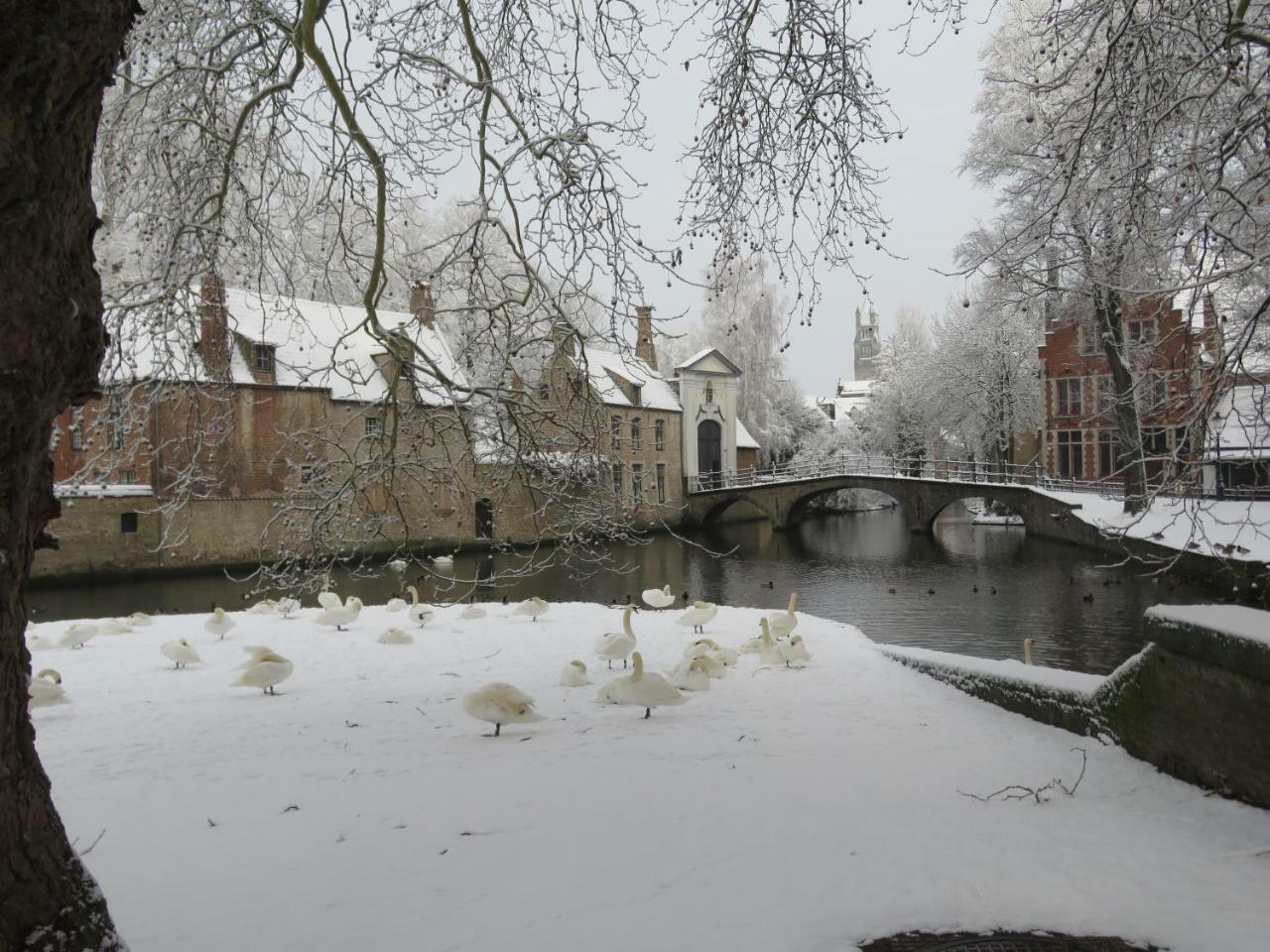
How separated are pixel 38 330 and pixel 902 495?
32035 mm

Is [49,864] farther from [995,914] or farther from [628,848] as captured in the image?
[995,914]

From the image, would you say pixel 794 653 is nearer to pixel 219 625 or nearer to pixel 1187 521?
pixel 219 625

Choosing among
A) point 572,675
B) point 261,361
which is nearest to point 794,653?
point 572,675

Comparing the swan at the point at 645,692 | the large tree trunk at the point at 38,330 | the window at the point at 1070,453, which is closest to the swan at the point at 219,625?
the swan at the point at 645,692

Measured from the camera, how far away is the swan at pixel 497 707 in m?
5.18

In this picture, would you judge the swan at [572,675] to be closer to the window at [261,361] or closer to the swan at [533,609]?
the swan at [533,609]

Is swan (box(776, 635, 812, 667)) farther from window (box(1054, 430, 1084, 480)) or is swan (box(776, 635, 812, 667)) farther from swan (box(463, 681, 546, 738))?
window (box(1054, 430, 1084, 480))

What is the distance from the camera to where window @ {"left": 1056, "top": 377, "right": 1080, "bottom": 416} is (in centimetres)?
3259

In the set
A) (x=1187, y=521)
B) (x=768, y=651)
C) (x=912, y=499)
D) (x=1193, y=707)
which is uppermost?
(x=912, y=499)

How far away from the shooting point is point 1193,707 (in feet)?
13.6

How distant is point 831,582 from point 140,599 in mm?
15939

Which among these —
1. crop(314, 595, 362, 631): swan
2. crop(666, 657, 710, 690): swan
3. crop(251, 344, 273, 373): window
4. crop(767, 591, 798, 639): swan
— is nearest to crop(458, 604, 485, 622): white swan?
crop(314, 595, 362, 631): swan

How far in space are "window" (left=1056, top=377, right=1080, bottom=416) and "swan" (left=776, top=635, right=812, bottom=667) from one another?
2925 cm

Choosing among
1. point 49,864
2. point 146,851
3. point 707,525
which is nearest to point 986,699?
point 146,851
